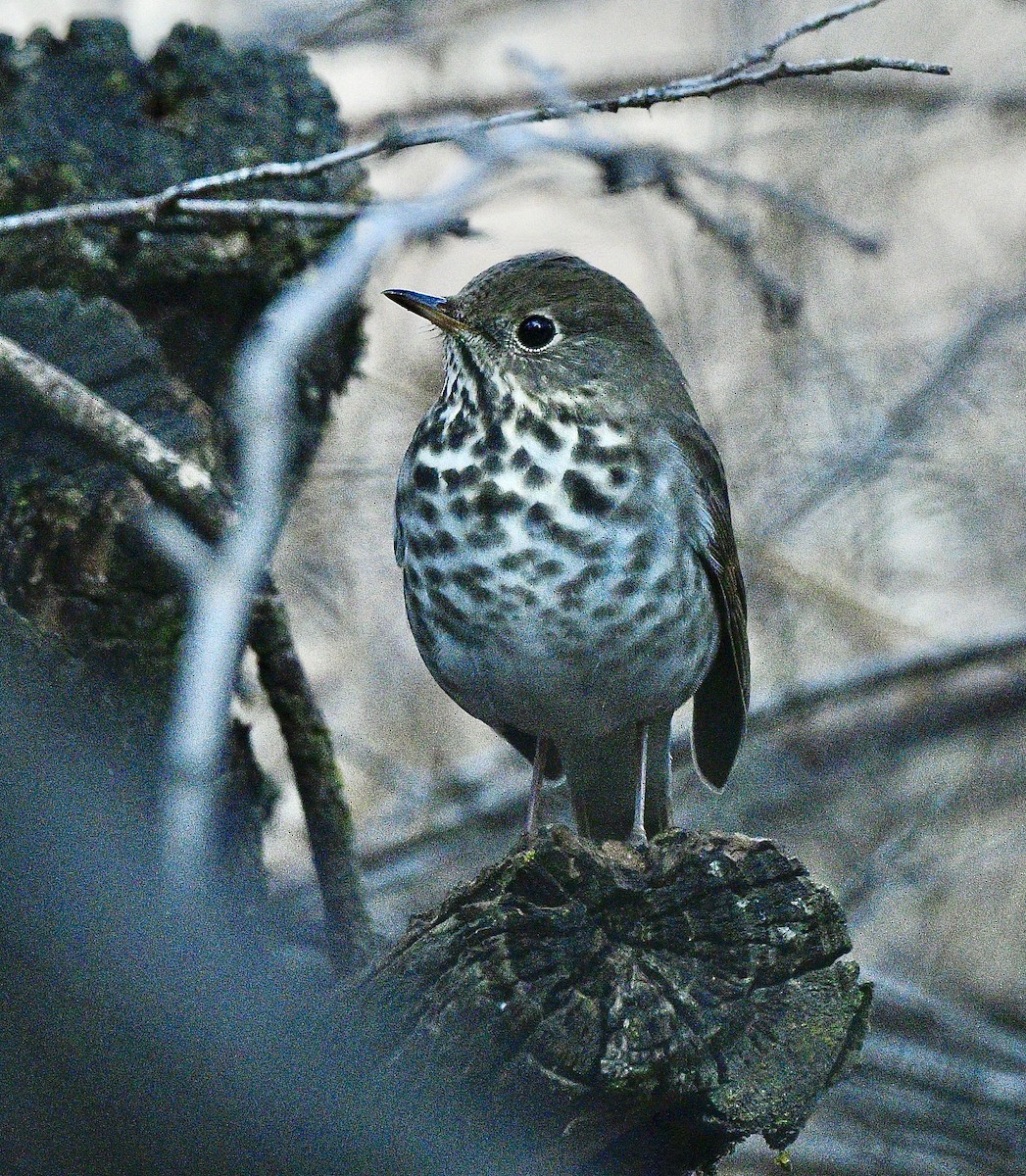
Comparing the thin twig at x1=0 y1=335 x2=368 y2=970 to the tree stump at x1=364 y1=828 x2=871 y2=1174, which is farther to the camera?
the thin twig at x1=0 y1=335 x2=368 y2=970

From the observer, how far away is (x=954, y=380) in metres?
5.54

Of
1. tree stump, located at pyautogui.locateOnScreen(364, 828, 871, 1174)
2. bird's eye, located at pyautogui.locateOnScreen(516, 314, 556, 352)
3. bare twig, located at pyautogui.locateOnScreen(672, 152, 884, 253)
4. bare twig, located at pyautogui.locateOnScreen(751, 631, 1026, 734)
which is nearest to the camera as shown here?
tree stump, located at pyautogui.locateOnScreen(364, 828, 871, 1174)

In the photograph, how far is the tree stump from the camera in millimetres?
2131

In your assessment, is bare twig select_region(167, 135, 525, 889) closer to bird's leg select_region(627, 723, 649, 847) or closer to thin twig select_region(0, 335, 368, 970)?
thin twig select_region(0, 335, 368, 970)

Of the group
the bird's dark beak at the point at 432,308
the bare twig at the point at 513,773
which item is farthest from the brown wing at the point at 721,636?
the bare twig at the point at 513,773

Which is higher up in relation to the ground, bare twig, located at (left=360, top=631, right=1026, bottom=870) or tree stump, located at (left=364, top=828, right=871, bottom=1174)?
bare twig, located at (left=360, top=631, right=1026, bottom=870)

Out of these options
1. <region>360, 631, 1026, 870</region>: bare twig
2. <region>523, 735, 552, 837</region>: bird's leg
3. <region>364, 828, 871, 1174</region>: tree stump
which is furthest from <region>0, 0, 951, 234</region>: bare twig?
<region>360, 631, 1026, 870</region>: bare twig

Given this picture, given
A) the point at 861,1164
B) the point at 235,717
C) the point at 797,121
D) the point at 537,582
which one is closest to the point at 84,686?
the point at 235,717

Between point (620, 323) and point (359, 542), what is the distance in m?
2.20

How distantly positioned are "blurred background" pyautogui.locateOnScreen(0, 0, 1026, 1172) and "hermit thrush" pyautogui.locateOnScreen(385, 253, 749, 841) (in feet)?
4.59

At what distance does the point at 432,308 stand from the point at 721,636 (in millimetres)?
1082

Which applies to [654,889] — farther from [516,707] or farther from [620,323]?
[620,323]

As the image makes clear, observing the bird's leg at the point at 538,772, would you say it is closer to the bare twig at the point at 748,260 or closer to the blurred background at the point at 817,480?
the blurred background at the point at 817,480

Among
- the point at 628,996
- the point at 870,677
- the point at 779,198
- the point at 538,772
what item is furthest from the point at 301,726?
the point at 870,677
